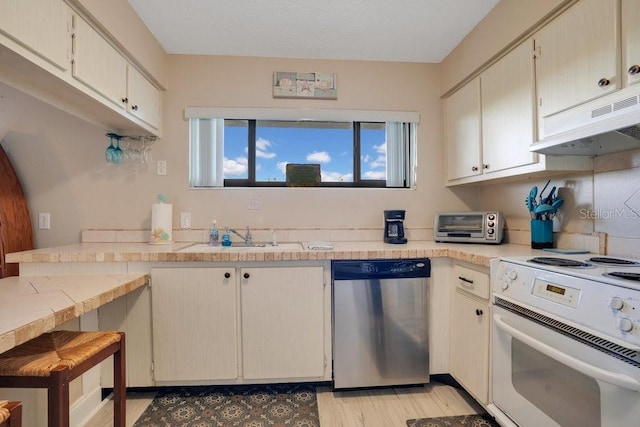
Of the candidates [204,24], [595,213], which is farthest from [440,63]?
[204,24]

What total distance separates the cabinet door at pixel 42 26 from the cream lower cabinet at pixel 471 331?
7.61ft

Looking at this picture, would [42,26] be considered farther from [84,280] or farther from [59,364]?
[59,364]

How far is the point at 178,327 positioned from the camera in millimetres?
1749

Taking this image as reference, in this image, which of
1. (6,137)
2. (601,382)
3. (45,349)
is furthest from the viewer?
(6,137)

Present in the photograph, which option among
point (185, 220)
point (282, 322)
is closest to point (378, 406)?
point (282, 322)

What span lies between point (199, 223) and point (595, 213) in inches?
101

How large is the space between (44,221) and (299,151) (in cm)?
200

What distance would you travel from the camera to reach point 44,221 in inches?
85.0

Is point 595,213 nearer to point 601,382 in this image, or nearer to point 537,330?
point 537,330

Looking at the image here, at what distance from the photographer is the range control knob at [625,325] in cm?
85

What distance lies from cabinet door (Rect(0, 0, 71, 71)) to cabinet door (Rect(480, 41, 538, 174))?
2.36 m

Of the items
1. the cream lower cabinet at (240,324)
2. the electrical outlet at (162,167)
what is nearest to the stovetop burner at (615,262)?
the cream lower cabinet at (240,324)

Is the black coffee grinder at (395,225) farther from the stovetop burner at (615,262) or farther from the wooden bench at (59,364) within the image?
the wooden bench at (59,364)

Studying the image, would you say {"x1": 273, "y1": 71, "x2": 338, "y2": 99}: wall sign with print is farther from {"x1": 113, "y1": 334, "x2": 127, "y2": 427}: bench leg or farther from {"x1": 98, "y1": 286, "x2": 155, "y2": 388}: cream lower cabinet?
{"x1": 113, "y1": 334, "x2": 127, "y2": 427}: bench leg
